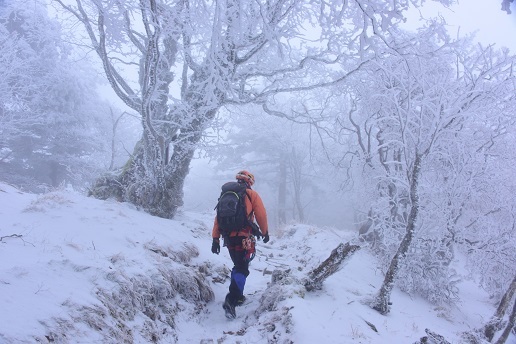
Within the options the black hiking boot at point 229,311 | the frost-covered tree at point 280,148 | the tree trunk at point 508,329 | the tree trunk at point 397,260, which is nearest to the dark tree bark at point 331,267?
the tree trunk at point 397,260

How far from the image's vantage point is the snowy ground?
2795 mm

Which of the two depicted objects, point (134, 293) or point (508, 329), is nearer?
point (134, 293)

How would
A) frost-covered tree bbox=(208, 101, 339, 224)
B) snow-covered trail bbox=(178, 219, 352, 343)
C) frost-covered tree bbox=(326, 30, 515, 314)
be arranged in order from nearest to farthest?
snow-covered trail bbox=(178, 219, 352, 343), frost-covered tree bbox=(326, 30, 515, 314), frost-covered tree bbox=(208, 101, 339, 224)

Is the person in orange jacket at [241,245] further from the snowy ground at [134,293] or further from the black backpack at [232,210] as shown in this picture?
the snowy ground at [134,293]

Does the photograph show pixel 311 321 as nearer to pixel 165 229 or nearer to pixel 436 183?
pixel 165 229

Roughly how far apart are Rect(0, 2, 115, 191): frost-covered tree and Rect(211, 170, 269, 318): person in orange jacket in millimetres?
15830

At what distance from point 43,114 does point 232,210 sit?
17517mm

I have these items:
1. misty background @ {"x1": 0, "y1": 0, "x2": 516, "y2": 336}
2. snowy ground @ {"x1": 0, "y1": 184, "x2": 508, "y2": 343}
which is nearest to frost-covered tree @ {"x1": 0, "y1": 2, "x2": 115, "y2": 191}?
misty background @ {"x1": 0, "y1": 0, "x2": 516, "y2": 336}

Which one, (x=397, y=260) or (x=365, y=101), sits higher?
(x=365, y=101)

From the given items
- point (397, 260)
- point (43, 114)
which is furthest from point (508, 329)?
point (43, 114)

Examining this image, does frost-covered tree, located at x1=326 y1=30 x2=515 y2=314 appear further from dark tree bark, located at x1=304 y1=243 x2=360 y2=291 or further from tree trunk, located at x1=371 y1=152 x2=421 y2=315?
dark tree bark, located at x1=304 y1=243 x2=360 y2=291

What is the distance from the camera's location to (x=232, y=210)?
194 inches

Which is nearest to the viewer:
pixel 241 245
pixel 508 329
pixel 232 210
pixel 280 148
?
pixel 232 210

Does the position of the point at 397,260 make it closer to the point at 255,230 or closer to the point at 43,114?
the point at 255,230
